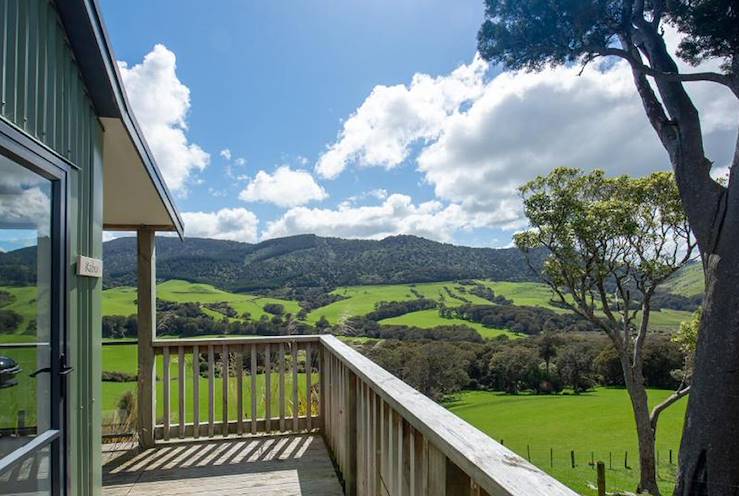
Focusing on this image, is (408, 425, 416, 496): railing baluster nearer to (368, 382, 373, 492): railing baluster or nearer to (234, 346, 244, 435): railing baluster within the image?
(368, 382, 373, 492): railing baluster

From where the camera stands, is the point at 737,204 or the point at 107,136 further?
the point at 737,204

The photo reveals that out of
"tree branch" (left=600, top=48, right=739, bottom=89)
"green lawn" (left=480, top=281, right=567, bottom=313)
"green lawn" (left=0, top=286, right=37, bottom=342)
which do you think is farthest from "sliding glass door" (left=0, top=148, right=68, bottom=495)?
"green lawn" (left=480, top=281, right=567, bottom=313)

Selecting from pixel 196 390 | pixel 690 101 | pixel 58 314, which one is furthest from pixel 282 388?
pixel 690 101

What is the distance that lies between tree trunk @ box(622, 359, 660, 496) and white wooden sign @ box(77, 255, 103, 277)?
1544 centimetres

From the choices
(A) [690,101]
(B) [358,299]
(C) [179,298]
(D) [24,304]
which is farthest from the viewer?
(B) [358,299]

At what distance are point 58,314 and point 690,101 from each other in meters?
10.2

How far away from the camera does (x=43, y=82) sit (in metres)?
2.04

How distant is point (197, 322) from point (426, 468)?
6.20 m

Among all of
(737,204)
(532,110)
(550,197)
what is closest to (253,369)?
(737,204)

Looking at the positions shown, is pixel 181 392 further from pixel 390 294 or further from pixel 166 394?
pixel 390 294

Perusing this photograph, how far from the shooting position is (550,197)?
1384cm

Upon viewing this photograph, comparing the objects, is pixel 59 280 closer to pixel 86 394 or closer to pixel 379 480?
pixel 86 394

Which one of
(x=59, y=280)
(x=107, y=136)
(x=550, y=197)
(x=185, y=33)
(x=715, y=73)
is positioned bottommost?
(x=59, y=280)

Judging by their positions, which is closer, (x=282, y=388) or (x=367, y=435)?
(x=367, y=435)
